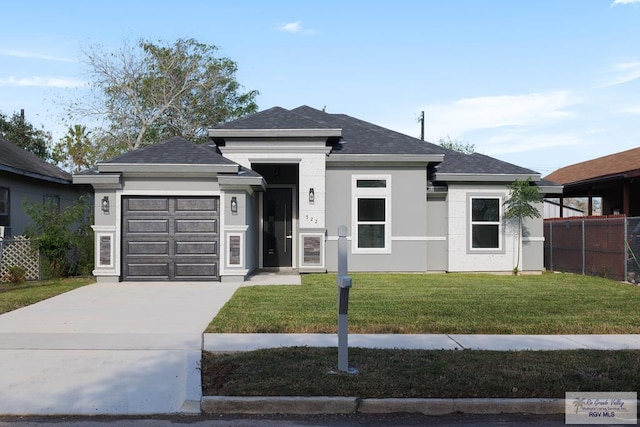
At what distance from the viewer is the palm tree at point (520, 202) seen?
18109 millimetres

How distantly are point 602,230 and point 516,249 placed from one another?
8.07 feet

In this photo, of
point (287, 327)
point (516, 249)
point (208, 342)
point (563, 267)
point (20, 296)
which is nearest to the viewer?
point (208, 342)

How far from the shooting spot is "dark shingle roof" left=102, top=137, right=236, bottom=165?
1593 centimetres

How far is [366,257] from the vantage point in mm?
18375

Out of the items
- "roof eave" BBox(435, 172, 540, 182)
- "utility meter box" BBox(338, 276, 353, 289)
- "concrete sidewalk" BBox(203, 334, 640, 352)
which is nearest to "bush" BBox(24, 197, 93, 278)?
"concrete sidewalk" BBox(203, 334, 640, 352)

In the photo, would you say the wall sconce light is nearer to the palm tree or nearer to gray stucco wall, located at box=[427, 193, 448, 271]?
gray stucco wall, located at box=[427, 193, 448, 271]

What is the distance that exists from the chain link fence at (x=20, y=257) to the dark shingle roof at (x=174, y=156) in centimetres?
346

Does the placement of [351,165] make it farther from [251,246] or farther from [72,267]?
[72,267]

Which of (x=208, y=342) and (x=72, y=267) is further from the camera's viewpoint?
(x=72, y=267)

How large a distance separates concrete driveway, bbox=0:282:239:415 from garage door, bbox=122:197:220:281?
3.01m

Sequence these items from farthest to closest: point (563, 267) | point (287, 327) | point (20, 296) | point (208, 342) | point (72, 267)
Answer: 1. point (563, 267)
2. point (72, 267)
3. point (20, 296)
4. point (287, 327)
5. point (208, 342)

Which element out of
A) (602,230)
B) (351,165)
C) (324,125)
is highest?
(324,125)

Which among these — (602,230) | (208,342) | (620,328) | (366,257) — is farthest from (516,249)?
(208,342)

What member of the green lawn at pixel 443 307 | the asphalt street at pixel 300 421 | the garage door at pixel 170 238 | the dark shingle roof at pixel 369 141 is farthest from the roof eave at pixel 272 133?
the asphalt street at pixel 300 421
